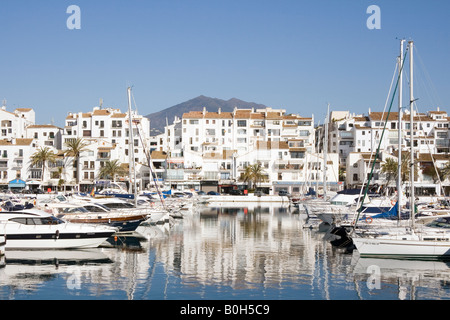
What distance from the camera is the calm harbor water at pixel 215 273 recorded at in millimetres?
25375

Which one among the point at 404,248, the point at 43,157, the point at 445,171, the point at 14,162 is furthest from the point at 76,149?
the point at 404,248

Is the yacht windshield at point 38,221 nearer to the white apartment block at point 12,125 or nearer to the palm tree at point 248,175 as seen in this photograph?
the palm tree at point 248,175

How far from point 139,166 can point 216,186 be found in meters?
15.9

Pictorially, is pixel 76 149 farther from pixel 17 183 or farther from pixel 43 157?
pixel 17 183

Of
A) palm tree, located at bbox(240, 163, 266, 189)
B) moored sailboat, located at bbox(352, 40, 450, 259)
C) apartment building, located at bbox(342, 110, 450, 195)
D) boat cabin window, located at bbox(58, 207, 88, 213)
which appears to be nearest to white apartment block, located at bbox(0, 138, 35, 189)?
palm tree, located at bbox(240, 163, 266, 189)

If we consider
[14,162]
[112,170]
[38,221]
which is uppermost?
[14,162]

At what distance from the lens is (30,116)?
5413 inches

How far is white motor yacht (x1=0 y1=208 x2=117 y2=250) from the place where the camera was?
117 ft

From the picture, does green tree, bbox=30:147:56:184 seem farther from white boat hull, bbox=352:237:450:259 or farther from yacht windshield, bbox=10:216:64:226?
white boat hull, bbox=352:237:450:259

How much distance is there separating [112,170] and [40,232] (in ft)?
238

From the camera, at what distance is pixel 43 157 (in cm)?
10750
